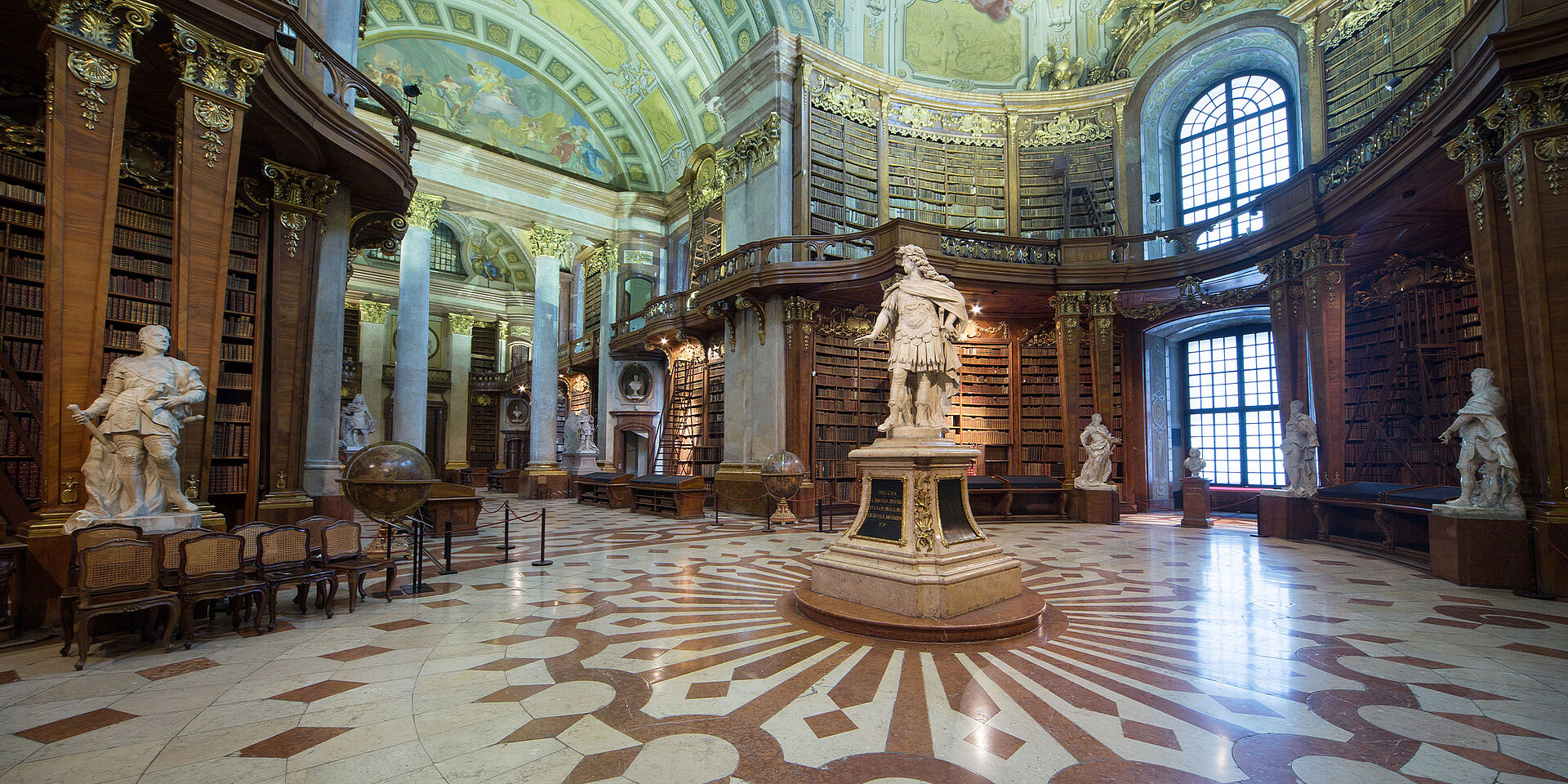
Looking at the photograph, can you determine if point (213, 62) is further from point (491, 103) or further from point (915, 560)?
point (491, 103)

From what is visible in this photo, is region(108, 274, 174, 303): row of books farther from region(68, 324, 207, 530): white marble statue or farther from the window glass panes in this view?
the window glass panes

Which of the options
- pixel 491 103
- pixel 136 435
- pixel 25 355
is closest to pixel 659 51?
pixel 491 103

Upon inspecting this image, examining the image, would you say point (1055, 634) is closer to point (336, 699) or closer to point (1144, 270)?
point (336, 699)

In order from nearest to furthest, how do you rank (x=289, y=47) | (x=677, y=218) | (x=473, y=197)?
(x=289, y=47) < (x=473, y=197) < (x=677, y=218)

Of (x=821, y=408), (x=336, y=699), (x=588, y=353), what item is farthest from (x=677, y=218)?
(x=336, y=699)

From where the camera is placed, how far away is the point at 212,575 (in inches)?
164

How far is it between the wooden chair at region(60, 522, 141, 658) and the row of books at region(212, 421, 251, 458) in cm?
269

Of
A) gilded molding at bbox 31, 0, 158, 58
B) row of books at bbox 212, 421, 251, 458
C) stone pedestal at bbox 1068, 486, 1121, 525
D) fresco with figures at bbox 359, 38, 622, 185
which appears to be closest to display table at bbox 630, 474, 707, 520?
row of books at bbox 212, 421, 251, 458

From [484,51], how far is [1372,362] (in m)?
20.2

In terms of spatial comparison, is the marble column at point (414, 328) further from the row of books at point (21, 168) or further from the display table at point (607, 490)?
the row of books at point (21, 168)

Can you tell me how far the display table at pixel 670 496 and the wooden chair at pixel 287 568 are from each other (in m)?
7.21

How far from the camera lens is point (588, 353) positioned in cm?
1962

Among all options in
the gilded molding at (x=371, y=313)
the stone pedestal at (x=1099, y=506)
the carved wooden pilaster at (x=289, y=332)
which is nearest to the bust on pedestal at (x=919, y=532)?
the carved wooden pilaster at (x=289, y=332)

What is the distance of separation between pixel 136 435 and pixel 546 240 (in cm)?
1398
